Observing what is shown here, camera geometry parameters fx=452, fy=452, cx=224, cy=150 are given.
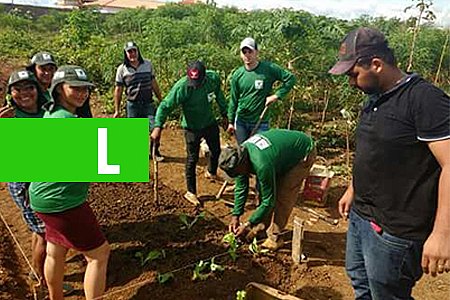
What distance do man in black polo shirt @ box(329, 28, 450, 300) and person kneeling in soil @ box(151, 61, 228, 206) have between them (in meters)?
2.50

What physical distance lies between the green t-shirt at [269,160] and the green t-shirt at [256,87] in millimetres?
1003

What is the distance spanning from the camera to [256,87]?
4906mm

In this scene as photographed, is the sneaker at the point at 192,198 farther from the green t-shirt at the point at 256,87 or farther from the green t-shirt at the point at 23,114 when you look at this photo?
the green t-shirt at the point at 23,114

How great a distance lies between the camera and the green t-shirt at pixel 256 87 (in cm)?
489

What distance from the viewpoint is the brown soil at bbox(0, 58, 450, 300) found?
361cm

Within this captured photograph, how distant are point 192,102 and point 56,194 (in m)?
2.24

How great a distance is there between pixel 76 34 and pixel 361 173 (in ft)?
37.7

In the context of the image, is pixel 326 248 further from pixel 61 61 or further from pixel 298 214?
pixel 61 61

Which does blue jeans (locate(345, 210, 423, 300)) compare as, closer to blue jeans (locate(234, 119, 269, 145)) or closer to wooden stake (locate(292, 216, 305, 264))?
wooden stake (locate(292, 216, 305, 264))

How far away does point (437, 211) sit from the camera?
2006 mm

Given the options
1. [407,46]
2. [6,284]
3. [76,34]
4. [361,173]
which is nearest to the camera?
[361,173]

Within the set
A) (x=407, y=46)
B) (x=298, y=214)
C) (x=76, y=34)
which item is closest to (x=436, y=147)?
(x=298, y=214)

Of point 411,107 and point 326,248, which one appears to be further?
point 326,248
